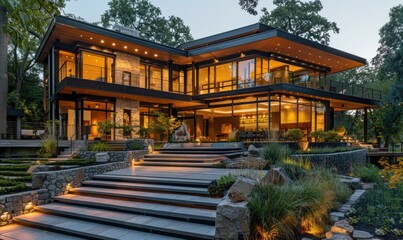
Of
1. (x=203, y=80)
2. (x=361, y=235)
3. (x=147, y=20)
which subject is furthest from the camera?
(x=147, y=20)

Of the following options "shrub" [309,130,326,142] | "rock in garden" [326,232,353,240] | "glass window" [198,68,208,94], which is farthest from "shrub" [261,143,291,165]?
"glass window" [198,68,208,94]

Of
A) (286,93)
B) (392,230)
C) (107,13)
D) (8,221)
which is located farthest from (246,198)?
(107,13)

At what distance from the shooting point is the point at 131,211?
661cm

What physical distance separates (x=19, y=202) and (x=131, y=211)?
3.06 m

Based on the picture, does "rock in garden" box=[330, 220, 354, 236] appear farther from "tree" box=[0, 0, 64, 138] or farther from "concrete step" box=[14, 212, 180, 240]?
"tree" box=[0, 0, 64, 138]

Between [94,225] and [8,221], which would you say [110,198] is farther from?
[8,221]

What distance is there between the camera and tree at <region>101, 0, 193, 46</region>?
34.1m

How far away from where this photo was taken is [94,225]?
626 centimetres

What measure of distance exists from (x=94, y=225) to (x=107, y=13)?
33.3 m

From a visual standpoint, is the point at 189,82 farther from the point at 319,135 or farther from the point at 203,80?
the point at 319,135

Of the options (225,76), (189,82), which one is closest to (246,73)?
(225,76)

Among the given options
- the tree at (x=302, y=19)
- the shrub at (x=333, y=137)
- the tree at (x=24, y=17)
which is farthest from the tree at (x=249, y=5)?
the tree at (x=302, y=19)

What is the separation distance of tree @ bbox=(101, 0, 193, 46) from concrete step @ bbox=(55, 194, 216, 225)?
28.5 m

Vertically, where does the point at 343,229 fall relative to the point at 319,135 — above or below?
below
